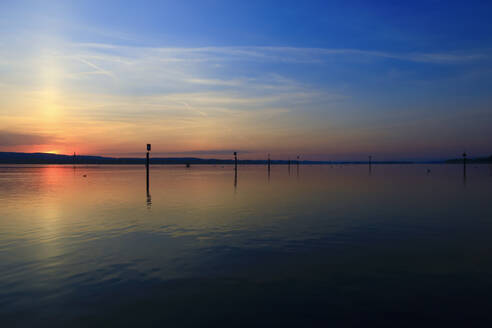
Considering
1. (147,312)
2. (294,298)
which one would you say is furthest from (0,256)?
(294,298)

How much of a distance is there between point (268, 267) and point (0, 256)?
942 cm

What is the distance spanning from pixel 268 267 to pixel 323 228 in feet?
22.8

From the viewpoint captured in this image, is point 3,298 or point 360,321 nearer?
point 360,321

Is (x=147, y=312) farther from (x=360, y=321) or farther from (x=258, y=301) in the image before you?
(x=360, y=321)

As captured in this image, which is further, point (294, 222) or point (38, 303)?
point (294, 222)

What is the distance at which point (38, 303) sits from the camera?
781cm

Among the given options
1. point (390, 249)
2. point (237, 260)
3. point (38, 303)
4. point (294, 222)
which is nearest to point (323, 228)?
point (294, 222)

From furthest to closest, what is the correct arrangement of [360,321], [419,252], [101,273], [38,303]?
1. [419,252]
2. [101,273]
3. [38,303]
4. [360,321]

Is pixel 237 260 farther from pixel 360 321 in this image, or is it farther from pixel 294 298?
pixel 360 321

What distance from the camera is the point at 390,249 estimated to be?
12.6 m

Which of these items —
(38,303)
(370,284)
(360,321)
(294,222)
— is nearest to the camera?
(360,321)

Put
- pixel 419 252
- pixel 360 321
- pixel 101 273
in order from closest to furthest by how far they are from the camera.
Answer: pixel 360 321
pixel 101 273
pixel 419 252

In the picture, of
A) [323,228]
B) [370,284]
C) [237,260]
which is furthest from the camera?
[323,228]

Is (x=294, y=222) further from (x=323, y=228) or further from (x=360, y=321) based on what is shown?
(x=360, y=321)
